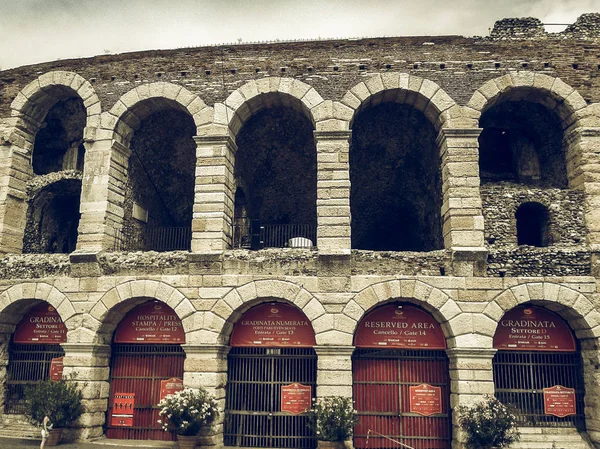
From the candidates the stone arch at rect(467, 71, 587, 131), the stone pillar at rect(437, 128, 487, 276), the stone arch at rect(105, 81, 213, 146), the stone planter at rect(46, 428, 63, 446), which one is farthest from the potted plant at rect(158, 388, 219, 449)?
the stone arch at rect(467, 71, 587, 131)

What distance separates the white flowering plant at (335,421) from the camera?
10.1m

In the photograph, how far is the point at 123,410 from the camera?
1197 cm

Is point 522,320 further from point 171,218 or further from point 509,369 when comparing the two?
point 171,218

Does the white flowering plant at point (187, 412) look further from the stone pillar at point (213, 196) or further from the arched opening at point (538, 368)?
the arched opening at point (538, 368)

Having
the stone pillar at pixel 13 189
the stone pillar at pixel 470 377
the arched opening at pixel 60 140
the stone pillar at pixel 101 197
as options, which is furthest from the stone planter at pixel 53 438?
the stone pillar at pixel 470 377

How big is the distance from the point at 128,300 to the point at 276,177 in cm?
611

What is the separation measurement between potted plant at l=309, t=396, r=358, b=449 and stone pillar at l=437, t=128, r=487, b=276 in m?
3.81

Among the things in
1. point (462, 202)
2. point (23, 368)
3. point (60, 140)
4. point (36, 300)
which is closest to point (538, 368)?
point (462, 202)

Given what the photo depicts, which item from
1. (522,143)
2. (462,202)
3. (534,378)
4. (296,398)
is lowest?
(296,398)

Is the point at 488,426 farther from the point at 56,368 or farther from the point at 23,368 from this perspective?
the point at 23,368

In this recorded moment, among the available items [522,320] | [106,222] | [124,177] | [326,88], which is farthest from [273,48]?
[522,320]

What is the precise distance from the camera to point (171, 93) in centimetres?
1267

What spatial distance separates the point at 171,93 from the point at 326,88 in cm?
387

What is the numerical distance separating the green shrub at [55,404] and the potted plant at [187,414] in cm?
208
